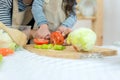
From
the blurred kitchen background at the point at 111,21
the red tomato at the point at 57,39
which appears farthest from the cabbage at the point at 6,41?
the blurred kitchen background at the point at 111,21

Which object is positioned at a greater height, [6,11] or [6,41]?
[6,11]

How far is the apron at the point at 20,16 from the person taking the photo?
1.16 m

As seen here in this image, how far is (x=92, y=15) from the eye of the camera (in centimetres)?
202

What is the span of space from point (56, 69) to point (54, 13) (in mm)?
647

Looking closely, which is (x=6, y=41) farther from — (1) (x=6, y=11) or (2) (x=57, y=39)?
(1) (x=6, y=11)

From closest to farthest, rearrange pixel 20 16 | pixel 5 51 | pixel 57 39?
1. pixel 5 51
2. pixel 57 39
3. pixel 20 16

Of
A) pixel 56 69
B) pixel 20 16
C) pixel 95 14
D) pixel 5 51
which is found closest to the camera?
pixel 56 69

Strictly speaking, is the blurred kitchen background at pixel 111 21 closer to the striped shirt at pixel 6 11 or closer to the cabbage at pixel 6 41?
the striped shirt at pixel 6 11

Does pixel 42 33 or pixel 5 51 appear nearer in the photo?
pixel 5 51

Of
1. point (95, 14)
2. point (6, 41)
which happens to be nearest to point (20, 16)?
point (6, 41)

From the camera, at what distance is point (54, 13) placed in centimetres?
120

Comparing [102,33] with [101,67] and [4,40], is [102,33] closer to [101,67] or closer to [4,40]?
[4,40]

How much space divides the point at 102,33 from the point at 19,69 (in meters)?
1.54

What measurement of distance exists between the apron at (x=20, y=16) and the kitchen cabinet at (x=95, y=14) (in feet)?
2.53
